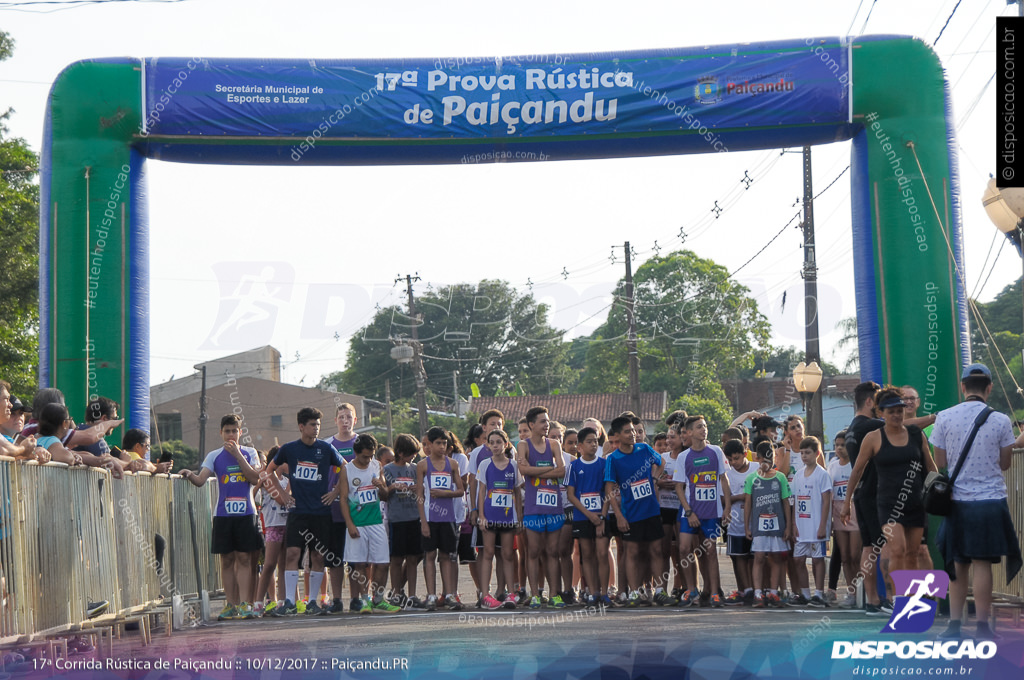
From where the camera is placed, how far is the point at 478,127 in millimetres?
11219

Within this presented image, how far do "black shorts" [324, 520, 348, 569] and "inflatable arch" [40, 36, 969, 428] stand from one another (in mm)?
2250

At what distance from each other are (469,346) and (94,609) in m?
57.0

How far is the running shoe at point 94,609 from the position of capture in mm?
7742

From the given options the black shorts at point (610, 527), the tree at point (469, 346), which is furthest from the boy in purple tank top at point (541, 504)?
the tree at point (469, 346)

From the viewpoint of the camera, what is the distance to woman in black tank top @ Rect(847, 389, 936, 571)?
798cm

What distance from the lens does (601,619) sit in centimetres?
855

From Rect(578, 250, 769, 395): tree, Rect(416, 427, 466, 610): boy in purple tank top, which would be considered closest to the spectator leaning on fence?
Rect(416, 427, 466, 610): boy in purple tank top

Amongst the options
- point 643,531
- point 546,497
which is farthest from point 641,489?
point 546,497

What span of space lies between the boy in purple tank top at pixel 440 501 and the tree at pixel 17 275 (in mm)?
17169

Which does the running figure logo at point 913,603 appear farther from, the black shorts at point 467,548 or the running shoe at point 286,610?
the running shoe at point 286,610

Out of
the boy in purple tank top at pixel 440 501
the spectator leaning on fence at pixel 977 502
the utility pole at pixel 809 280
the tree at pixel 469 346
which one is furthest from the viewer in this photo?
the tree at pixel 469 346

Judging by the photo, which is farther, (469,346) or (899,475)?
(469,346)

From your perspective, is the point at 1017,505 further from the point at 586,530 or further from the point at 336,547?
the point at 336,547

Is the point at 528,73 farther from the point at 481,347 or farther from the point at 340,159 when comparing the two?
the point at 481,347
